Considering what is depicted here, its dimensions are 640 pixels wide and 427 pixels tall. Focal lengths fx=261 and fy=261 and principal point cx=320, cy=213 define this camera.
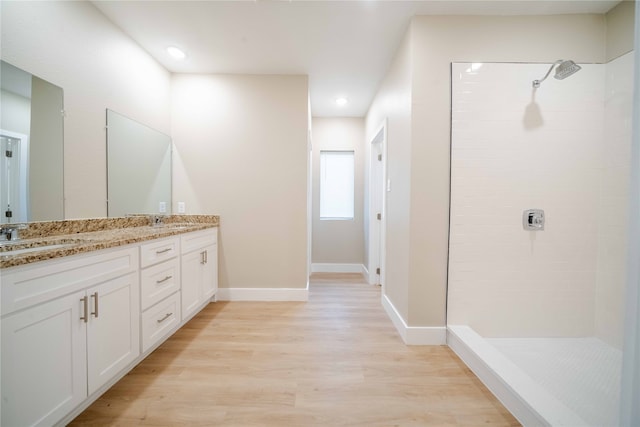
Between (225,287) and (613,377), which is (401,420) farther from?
(225,287)

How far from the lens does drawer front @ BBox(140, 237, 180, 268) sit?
1701 mm

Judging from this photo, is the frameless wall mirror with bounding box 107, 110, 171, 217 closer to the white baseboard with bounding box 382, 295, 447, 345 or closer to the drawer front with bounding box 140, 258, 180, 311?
the drawer front with bounding box 140, 258, 180, 311

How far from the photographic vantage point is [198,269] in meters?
2.46

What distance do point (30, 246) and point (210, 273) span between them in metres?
1.52

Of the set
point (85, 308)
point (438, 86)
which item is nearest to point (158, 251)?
point (85, 308)

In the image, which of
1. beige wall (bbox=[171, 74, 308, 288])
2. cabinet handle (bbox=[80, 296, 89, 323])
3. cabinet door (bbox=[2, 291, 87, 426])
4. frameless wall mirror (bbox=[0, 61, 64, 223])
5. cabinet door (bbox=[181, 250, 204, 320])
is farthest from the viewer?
beige wall (bbox=[171, 74, 308, 288])

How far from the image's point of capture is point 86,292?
128 centimetres

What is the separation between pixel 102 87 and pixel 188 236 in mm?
1366

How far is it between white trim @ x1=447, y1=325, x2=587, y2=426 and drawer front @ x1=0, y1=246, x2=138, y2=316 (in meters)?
2.23

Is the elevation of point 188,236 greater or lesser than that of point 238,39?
lesser

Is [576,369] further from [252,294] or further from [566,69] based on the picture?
[252,294]

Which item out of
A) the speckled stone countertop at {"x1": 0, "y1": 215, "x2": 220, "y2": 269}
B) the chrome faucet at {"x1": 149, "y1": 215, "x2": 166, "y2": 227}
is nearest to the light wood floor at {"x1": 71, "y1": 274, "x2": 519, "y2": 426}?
the speckled stone countertop at {"x1": 0, "y1": 215, "x2": 220, "y2": 269}

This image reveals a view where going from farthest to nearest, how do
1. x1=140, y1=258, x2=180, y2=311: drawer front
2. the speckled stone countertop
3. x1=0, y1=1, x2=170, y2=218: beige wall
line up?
x1=140, y1=258, x2=180, y2=311: drawer front
x1=0, y1=1, x2=170, y2=218: beige wall
the speckled stone countertop

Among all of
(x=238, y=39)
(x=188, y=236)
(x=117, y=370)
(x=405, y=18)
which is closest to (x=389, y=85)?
(x=405, y=18)
